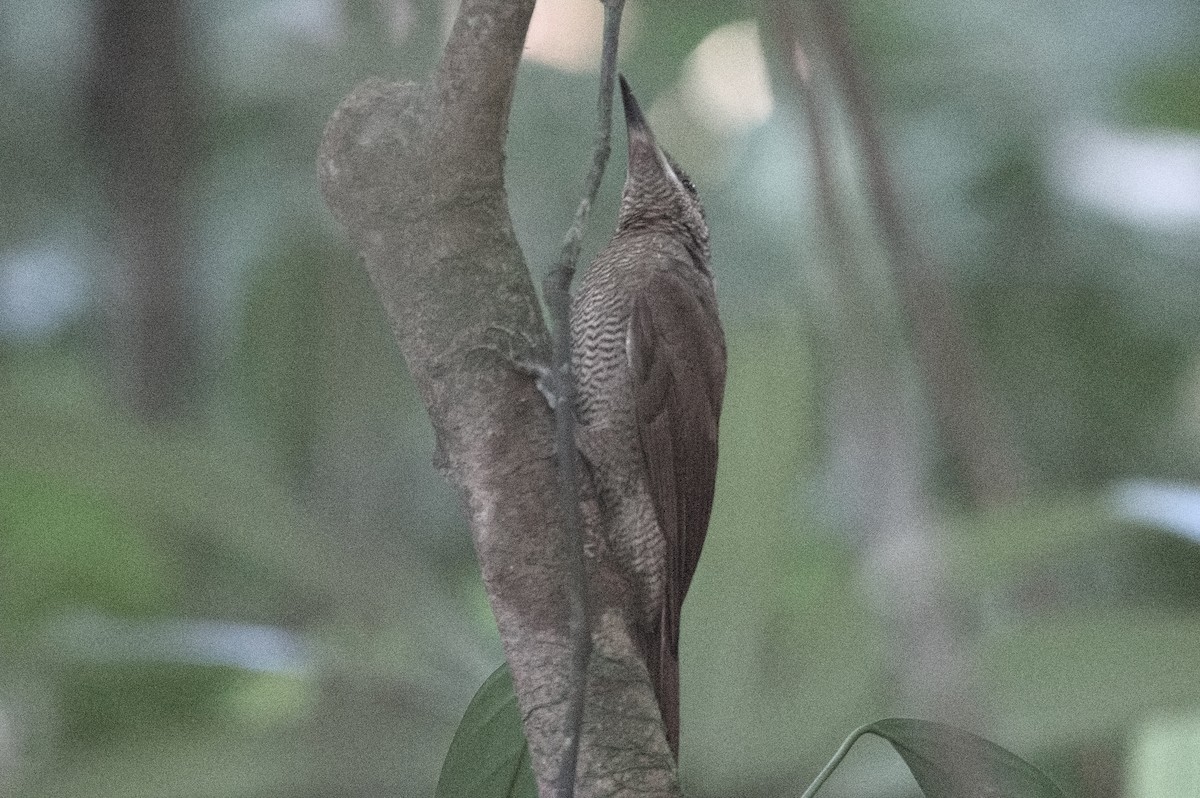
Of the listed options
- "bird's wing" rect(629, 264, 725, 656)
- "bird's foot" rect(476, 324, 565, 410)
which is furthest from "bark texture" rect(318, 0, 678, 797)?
"bird's wing" rect(629, 264, 725, 656)

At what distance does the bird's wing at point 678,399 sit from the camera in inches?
74.0

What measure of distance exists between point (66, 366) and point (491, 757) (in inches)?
69.9

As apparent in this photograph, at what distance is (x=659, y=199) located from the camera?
2348 millimetres

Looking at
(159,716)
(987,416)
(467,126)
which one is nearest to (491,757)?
(159,716)

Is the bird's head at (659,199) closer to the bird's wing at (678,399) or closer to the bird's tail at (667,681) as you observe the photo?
the bird's wing at (678,399)

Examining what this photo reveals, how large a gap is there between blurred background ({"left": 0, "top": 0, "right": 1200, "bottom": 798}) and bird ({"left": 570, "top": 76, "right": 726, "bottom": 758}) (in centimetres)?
16

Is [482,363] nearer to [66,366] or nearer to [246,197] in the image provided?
[66,366]

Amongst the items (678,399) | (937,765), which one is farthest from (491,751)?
(678,399)

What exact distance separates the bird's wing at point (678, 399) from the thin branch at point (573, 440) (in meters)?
0.61

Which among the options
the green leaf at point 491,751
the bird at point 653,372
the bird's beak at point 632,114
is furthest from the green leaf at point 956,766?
the bird's beak at point 632,114

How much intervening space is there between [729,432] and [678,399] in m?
0.85

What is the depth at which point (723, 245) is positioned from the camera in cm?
297

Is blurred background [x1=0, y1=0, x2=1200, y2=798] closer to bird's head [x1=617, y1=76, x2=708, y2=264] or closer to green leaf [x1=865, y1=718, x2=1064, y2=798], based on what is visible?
green leaf [x1=865, y1=718, x2=1064, y2=798]

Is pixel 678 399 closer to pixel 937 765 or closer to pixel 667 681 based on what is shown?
pixel 667 681
